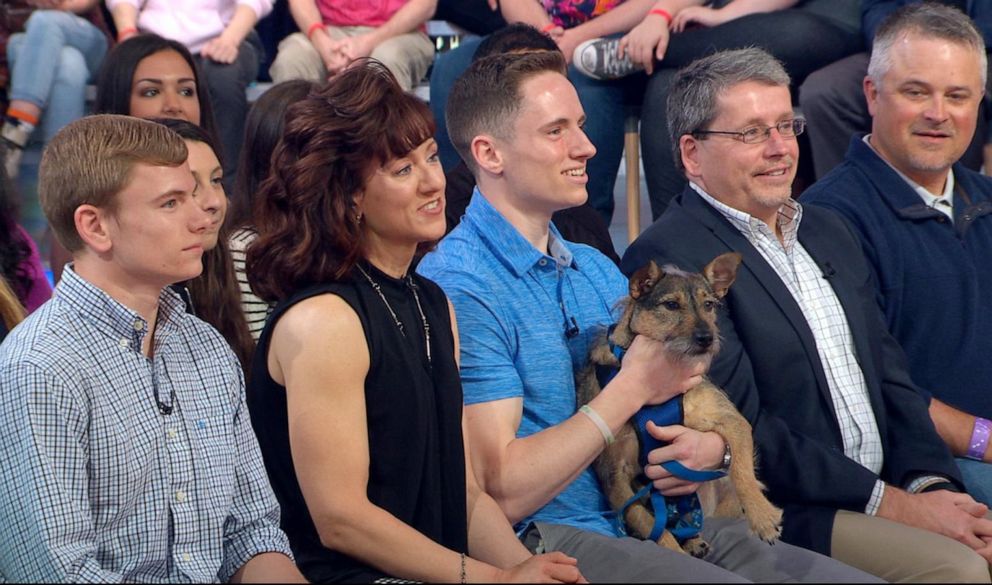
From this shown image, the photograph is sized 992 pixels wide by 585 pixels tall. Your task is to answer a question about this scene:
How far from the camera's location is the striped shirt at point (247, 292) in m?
3.37

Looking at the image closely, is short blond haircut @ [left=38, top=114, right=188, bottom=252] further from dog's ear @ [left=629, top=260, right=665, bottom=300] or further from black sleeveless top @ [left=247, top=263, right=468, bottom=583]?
dog's ear @ [left=629, top=260, right=665, bottom=300]

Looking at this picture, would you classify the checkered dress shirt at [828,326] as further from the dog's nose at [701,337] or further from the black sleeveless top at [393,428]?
the black sleeveless top at [393,428]

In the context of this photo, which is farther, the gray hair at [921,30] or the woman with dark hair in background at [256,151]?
the gray hair at [921,30]

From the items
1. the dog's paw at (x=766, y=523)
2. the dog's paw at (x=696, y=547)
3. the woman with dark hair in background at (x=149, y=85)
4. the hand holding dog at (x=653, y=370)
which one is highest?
the woman with dark hair in background at (x=149, y=85)

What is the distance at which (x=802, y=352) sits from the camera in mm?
3066

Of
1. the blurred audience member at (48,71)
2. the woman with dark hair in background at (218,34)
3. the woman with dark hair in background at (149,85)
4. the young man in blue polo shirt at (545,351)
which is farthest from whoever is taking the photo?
the woman with dark hair in background at (218,34)

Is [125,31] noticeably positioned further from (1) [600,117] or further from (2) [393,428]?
(2) [393,428]

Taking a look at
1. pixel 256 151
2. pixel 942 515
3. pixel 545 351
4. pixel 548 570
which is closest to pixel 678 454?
pixel 545 351

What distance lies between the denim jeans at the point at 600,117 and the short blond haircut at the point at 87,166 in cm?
241

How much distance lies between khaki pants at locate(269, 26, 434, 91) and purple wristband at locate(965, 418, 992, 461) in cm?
274

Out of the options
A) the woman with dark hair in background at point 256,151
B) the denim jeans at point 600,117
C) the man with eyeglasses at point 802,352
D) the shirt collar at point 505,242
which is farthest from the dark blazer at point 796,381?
the denim jeans at point 600,117

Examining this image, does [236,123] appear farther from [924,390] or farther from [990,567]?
[990,567]

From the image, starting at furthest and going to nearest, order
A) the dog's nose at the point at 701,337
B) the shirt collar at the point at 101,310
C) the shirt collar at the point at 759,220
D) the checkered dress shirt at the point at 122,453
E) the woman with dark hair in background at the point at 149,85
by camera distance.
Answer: the woman with dark hair in background at the point at 149,85
the shirt collar at the point at 759,220
the dog's nose at the point at 701,337
the shirt collar at the point at 101,310
the checkered dress shirt at the point at 122,453

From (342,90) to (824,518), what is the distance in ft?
4.90
